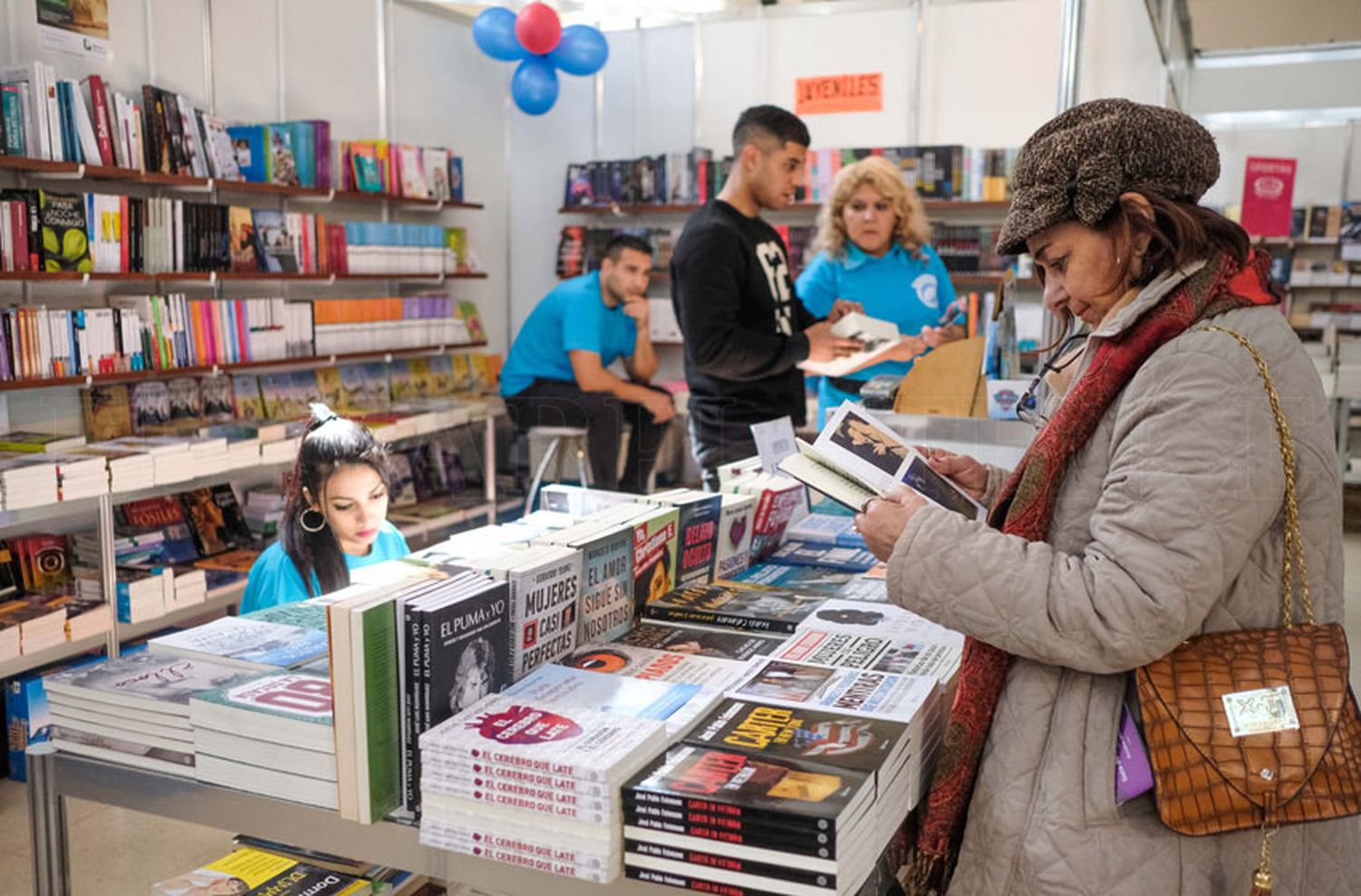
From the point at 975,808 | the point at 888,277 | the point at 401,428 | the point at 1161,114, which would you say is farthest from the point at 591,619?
the point at 401,428

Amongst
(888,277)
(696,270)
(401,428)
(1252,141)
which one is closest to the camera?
(696,270)

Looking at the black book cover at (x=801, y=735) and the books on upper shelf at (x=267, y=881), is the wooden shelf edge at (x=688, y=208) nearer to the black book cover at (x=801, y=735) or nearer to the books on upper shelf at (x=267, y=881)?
the books on upper shelf at (x=267, y=881)

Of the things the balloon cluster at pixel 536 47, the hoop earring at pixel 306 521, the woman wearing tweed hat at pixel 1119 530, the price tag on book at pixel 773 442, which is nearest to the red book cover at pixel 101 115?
the hoop earring at pixel 306 521

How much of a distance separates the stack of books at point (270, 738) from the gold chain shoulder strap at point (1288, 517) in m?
1.05

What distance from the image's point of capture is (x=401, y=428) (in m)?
5.50

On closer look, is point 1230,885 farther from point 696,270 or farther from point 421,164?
point 421,164

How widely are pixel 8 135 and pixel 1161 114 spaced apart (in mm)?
3907

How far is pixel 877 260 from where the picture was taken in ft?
12.3

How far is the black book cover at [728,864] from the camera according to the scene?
1126 millimetres

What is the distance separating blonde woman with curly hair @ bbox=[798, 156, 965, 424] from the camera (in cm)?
364

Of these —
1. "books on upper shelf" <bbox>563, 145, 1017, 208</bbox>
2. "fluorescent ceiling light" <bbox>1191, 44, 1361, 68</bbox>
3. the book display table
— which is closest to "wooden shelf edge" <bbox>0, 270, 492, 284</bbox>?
"books on upper shelf" <bbox>563, 145, 1017, 208</bbox>

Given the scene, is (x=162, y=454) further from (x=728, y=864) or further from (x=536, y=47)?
(x=728, y=864)

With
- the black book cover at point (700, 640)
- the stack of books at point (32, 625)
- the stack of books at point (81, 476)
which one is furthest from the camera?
the stack of books at point (81, 476)

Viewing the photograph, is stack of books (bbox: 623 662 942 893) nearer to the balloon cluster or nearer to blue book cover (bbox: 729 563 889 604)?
blue book cover (bbox: 729 563 889 604)
